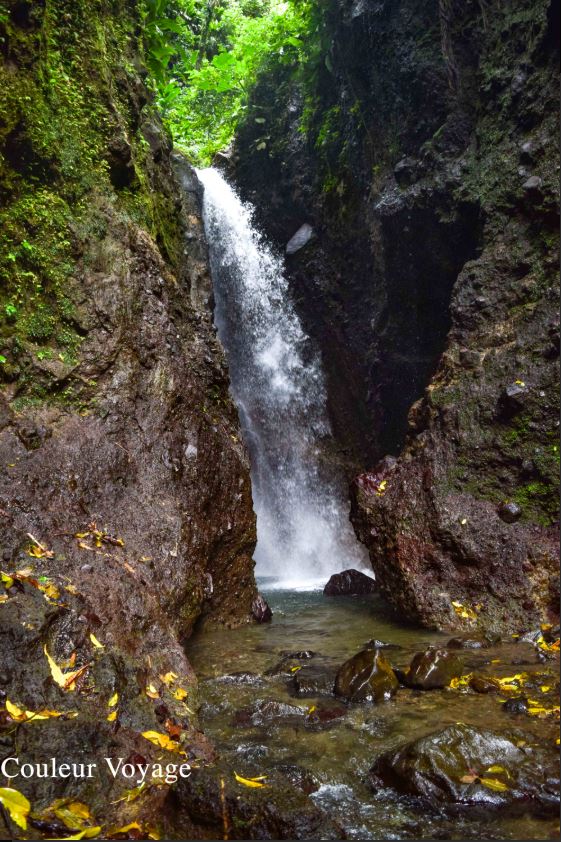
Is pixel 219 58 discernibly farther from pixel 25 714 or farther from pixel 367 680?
pixel 25 714

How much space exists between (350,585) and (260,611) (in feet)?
6.19

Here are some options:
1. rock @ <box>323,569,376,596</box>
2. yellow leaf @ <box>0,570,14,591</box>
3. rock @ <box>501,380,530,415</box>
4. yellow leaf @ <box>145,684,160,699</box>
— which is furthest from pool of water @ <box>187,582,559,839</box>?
rock @ <box>501,380,530,415</box>

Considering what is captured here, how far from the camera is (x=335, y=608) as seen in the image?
644cm

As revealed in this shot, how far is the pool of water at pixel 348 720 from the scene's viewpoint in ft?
7.44

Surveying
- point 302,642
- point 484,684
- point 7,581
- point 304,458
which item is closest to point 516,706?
point 484,684

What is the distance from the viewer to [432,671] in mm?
3570

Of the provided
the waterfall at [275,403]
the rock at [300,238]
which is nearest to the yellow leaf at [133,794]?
the waterfall at [275,403]

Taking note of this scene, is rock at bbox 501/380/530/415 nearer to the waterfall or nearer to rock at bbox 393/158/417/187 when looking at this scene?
rock at bbox 393/158/417/187

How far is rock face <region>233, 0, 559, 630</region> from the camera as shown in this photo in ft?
17.2

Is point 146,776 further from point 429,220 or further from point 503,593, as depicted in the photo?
point 429,220

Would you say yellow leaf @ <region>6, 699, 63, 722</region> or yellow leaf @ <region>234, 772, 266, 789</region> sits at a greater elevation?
yellow leaf @ <region>6, 699, 63, 722</region>

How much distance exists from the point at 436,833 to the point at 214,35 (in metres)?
18.6

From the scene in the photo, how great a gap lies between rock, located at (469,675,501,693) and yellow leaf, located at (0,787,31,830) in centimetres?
248

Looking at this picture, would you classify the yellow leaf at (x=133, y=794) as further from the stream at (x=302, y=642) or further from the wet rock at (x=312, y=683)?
the wet rock at (x=312, y=683)
